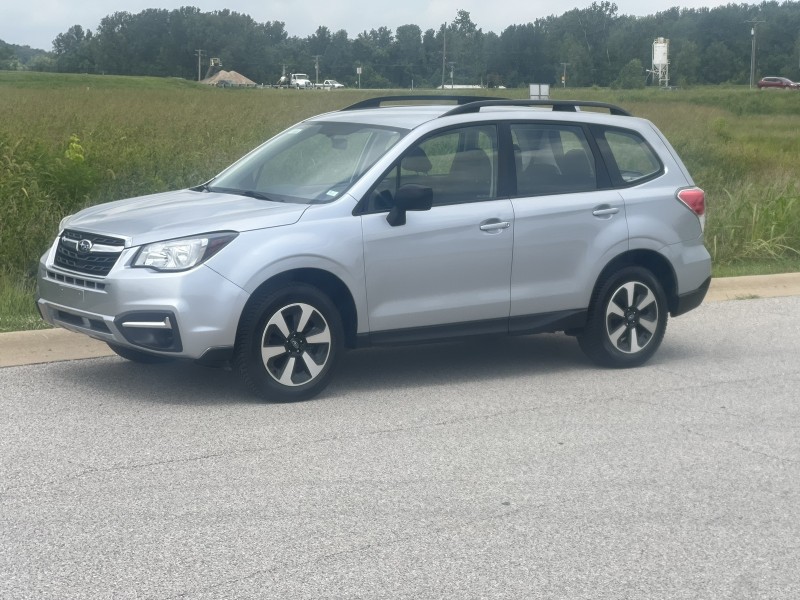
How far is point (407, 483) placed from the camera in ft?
19.1

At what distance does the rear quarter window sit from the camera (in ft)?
28.7

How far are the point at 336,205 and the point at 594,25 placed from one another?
137m

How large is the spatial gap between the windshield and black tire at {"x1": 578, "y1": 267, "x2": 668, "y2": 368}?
1868mm

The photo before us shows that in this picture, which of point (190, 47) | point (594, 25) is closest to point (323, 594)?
point (594, 25)

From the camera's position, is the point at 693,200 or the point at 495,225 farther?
the point at 693,200

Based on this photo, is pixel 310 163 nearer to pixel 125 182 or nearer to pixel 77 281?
pixel 77 281

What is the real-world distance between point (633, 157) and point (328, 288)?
103 inches

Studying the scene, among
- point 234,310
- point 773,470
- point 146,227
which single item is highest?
point 146,227

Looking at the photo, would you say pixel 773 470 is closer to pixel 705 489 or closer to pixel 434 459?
pixel 705 489

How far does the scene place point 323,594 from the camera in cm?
446

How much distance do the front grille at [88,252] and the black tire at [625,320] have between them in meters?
3.30

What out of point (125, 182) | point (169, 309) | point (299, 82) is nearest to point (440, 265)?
point (169, 309)

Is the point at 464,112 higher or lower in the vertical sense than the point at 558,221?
higher

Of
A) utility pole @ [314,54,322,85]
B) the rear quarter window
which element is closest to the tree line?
utility pole @ [314,54,322,85]
